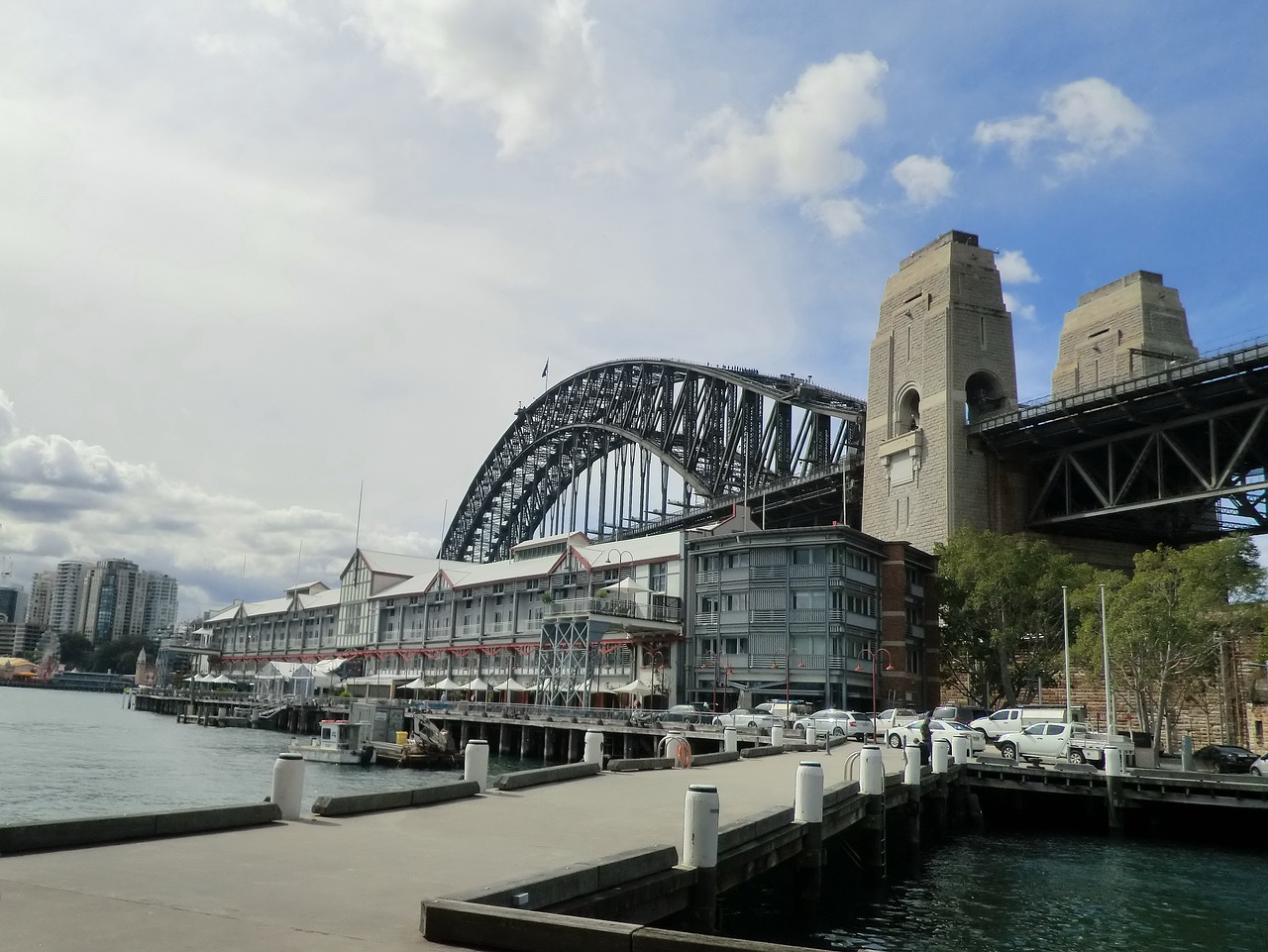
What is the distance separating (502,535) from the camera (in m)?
180

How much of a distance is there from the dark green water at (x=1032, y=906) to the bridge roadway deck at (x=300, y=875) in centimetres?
390

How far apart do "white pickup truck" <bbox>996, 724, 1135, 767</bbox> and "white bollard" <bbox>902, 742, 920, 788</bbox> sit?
12.2 m

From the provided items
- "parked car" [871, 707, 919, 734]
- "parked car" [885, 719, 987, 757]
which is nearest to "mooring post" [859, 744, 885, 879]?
"parked car" [885, 719, 987, 757]

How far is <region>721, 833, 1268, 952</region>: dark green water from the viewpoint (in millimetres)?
22656

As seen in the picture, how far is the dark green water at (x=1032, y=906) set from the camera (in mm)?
22656

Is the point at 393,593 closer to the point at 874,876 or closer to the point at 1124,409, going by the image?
the point at 1124,409

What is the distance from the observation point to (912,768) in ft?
111

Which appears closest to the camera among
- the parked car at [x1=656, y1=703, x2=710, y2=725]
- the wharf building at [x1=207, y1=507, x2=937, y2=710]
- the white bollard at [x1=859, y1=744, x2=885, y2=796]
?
the white bollard at [x1=859, y1=744, x2=885, y2=796]

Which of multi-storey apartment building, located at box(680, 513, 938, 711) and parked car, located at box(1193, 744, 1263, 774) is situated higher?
multi-storey apartment building, located at box(680, 513, 938, 711)

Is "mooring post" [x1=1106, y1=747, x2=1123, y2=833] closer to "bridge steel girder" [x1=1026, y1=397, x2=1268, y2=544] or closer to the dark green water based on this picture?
the dark green water

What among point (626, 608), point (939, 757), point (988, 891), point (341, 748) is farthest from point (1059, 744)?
point (341, 748)

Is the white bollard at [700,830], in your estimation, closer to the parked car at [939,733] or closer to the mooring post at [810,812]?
the mooring post at [810,812]

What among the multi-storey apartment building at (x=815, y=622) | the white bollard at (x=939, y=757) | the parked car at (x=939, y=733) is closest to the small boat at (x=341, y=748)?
the multi-storey apartment building at (x=815, y=622)

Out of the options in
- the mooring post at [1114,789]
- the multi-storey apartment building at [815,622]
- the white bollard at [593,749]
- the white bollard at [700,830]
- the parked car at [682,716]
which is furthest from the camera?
the multi-storey apartment building at [815,622]
